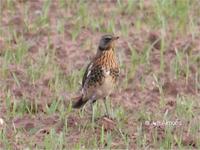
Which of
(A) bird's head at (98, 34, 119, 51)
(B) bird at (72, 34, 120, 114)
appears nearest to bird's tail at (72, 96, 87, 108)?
(B) bird at (72, 34, 120, 114)

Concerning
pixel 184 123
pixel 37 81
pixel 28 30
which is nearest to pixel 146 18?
pixel 28 30

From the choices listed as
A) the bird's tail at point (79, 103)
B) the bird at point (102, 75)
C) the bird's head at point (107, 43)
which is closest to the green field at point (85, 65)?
the bird's tail at point (79, 103)

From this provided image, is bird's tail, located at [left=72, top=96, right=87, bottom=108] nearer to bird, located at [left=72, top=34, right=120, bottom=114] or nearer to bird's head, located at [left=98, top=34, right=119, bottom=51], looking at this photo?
bird, located at [left=72, top=34, right=120, bottom=114]

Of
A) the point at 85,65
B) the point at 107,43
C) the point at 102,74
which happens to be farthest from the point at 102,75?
the point at 85,65

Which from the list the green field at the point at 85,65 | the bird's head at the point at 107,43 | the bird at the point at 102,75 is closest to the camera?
the green field at the point at 85,65

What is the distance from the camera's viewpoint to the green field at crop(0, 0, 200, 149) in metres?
10.7

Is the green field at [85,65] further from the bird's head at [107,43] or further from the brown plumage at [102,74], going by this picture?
the bird's head at [107,43]

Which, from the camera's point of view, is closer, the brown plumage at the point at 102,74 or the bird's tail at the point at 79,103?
the brown plumage at the point at 102,74

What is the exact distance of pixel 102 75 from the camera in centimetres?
1121

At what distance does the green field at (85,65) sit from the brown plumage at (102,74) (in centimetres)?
22

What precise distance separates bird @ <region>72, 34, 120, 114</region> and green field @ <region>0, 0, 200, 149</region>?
21 cm

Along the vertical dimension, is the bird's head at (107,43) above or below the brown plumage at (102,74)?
above

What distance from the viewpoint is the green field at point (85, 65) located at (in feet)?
35.2

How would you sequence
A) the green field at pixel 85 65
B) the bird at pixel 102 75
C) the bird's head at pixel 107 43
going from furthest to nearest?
the bird's head at pixel 107 43 < the bird at pixel 102 75 < the green field at pixel 85 65
